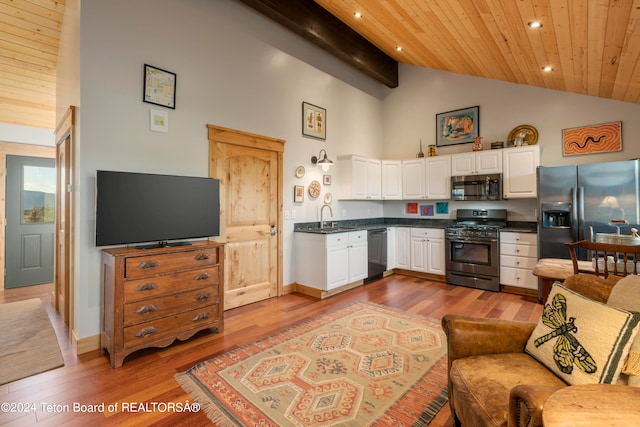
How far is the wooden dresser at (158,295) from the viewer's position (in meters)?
2.49

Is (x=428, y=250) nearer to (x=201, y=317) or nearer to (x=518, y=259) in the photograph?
(x=518, y=259)

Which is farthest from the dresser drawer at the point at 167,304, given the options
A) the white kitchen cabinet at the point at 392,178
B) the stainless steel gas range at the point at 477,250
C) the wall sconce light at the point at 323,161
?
the white kitchen cabinet at the point at 392,178

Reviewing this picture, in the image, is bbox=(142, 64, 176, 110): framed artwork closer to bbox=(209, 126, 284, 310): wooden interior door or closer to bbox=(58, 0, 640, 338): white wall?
bbox=(58, 0, 640, 338): white wall

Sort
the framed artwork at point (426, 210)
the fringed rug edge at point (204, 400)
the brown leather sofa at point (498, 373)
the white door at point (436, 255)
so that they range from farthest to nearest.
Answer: the framed artwork at point (426, 210) → the white door at point (436, 255) → the fringed rug edge at point (204, 400) → the brown leather sofa at point (498, 373)

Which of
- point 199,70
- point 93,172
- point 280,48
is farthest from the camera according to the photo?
point 280,48

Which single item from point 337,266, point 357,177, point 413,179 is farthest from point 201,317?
point 413,179

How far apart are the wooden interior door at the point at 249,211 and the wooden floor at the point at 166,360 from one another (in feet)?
0.95

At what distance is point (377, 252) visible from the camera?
5.20m

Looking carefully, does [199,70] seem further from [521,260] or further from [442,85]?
[521,260]

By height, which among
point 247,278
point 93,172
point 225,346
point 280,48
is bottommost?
point 225,346

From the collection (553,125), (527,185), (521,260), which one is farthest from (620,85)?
(521,260)

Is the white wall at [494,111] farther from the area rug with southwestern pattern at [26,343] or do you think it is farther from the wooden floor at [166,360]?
the area rug with southwestern pattern at [26,343]

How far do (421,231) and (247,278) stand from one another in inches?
123

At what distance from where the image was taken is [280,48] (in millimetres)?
4375
